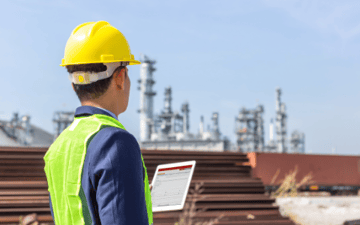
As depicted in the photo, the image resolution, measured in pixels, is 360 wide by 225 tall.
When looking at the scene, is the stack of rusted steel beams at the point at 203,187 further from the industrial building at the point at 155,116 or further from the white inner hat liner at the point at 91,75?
the industrial building at the point at 155,116

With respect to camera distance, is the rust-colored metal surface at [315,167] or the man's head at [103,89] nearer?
the man's head at [103,89]

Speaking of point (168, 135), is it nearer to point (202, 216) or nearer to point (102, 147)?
point (202, 216)

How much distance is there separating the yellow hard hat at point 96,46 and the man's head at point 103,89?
0.03 metres

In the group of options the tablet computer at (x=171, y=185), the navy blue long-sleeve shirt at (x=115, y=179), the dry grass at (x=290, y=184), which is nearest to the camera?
the navy blue long-sleeve shirt at (x=115, y=179)

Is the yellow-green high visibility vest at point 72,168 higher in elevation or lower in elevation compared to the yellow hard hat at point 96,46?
lower

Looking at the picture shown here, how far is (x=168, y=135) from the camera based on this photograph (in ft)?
119

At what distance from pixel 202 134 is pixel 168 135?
6.41 metres

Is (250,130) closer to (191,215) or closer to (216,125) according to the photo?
(216,125)

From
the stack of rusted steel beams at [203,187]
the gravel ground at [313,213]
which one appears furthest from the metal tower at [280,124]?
the stack of rusted steel beams at [203,187]

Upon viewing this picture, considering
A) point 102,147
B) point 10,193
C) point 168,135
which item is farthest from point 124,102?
point 168,135

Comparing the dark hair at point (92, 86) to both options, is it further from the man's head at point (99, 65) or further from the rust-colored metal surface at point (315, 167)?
the rust-colored metal surface at point (315, 167)

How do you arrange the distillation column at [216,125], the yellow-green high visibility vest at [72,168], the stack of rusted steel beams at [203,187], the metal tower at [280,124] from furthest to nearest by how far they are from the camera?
1. the metal tower at [280,124]
2. the distillation column at [216,125]
3. the stack of rusted steel beams at [203,187]
4. the yellow-green high visibility vest at [72,168]

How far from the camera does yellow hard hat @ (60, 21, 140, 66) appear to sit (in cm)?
146

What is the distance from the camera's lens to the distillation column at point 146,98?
35.2m
